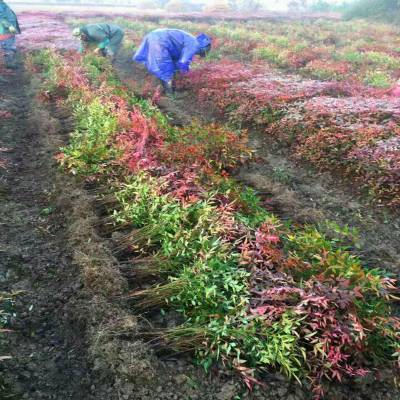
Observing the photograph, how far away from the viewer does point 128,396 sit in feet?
9.78

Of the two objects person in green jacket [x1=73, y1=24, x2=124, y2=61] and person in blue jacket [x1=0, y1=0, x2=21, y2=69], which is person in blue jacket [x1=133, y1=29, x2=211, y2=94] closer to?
person in green jacket [x1=73, y1=24, x2=124, y2=61]

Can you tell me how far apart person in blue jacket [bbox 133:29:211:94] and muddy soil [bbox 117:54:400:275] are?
4.10 meters

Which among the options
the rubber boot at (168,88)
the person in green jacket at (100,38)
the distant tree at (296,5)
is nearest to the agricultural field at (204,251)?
the rubber boot at (168,88)

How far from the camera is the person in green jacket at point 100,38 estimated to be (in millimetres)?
14305

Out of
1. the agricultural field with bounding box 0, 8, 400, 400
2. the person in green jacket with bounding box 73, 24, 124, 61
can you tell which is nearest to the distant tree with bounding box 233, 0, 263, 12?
the person in green jacket with bounding box 73, 24, 124, 61

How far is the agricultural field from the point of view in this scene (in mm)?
3176

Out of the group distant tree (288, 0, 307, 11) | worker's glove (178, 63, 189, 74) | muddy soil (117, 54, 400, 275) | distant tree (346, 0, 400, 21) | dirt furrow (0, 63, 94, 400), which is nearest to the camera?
dirt furrow (0, 63, 94, 400)

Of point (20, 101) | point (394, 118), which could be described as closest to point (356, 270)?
point (394, 118)

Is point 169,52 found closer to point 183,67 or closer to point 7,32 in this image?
point 183,67

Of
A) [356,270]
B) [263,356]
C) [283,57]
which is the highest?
[356,270]

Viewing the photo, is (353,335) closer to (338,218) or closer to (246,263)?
(246,263)

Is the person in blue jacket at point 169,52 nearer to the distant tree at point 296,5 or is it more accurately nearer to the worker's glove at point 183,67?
the worker's glove at point 183,67

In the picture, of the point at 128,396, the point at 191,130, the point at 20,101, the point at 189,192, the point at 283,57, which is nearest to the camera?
the point at 128,396

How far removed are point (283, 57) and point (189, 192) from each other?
37.6 ft
